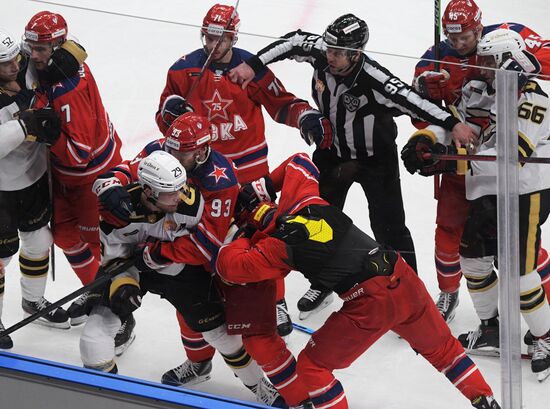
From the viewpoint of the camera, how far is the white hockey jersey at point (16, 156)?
2.81 meters

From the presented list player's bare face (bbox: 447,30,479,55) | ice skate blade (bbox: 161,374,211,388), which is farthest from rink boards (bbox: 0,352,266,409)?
player's bare face (bbox: 447,30,479,55)

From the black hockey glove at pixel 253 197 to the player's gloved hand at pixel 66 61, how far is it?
1.93 feet

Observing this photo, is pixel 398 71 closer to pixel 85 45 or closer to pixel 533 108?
pixel 533 108

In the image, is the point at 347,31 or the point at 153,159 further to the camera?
the point at 347,31

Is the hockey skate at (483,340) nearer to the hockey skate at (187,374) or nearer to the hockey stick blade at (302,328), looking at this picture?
the hockey stick blade at (302,328)

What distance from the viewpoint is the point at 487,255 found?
8.26ft

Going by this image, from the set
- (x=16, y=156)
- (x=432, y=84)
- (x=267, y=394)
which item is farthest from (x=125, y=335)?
(x=432, y=84)

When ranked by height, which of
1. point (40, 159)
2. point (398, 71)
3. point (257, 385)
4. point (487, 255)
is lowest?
point (257, 385)

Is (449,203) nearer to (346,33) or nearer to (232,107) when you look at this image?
(346,33)

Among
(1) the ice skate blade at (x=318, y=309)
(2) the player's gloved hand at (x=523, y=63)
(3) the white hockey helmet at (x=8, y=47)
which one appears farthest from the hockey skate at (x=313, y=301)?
(3) the white hockey helmet at (x=8, y=47)

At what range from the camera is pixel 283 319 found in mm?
2715

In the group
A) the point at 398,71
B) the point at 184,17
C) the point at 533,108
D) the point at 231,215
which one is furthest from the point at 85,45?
the point at 184,17

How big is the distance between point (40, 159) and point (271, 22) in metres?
2.88

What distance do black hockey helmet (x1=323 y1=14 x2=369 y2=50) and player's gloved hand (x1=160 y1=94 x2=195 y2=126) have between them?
0.43 metres
